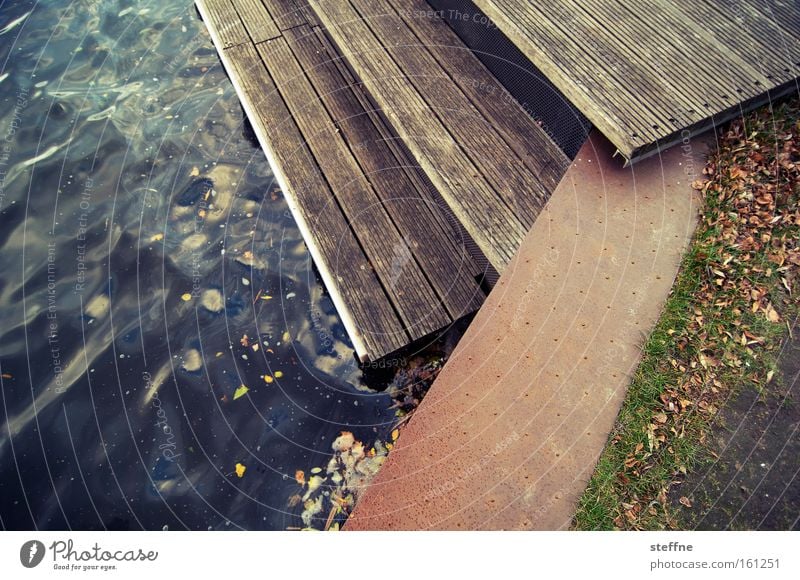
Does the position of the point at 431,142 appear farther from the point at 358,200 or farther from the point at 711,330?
the point at 711,330

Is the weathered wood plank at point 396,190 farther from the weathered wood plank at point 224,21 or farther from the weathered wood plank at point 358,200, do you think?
the weathered wood plank at point 224,21

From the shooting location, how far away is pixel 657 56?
621cm

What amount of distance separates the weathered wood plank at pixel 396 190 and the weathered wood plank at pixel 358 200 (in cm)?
9

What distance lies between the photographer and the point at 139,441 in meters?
6.51

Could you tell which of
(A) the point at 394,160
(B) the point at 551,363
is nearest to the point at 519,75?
(A) the point at 394,160

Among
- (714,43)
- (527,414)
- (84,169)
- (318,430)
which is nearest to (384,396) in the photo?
(318,430)

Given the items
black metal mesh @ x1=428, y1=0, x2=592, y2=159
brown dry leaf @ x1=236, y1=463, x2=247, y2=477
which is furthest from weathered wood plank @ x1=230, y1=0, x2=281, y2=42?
brown dry leaf @ x1=236, y1=463, x2=247, y2=477

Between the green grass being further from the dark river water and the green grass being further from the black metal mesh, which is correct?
the dark river water

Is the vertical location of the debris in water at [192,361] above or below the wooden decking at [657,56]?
below

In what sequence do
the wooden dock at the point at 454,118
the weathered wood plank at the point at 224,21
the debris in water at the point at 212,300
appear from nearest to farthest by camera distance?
the wooden dock at the point at 454,118, the debris in water at the point at 212,300, the weathered wood plank at the point at 224,21

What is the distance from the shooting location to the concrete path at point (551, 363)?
5.27 meters

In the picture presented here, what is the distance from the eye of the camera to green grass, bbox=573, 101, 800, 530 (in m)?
5.00

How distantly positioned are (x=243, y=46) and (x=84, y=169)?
3295 mm

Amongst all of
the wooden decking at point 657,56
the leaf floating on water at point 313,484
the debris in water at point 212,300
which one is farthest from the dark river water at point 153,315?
the wooden decking at point 657,56
